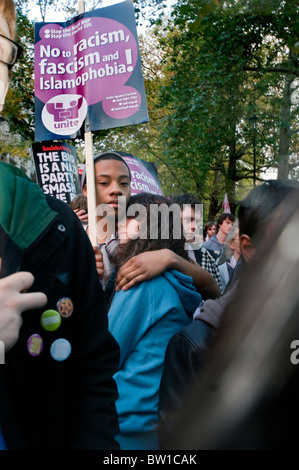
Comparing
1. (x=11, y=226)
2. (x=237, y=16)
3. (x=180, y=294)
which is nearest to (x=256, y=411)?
(x=11, y=226)

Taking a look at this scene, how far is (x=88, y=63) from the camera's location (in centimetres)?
306

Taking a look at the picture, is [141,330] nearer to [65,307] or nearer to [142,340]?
[142,340]

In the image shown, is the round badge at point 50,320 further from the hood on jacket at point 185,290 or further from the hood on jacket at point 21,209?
the hood on jacket at point 185,290

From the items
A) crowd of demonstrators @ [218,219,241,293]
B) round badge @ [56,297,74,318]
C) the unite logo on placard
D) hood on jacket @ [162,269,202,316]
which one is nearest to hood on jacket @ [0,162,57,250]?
round badge @ [56,297,74,318]

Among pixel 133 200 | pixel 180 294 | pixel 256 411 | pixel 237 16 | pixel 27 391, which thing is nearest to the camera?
pixel 256 411

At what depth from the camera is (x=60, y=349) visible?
3.86 feet

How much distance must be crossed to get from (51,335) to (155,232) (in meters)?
1.15

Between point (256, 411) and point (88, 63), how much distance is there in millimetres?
2876

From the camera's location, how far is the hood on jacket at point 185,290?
205cm

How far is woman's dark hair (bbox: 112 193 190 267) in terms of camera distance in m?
2.21

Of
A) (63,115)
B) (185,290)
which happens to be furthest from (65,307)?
(63,115)

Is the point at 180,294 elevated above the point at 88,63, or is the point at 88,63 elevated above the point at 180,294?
the point at 88,63

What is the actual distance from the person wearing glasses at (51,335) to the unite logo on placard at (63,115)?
6.11ft
